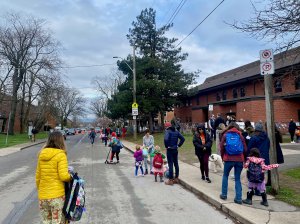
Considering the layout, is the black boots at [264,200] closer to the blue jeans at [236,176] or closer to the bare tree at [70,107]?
the blue jeans at [236,176]

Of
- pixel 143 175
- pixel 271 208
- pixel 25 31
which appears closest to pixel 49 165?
pixel 271 208

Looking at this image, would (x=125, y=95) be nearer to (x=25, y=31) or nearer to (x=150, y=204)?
(x=25, y=31)

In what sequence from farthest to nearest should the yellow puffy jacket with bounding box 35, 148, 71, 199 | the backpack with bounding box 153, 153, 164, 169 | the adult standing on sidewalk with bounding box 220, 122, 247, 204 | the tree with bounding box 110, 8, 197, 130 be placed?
the tree with bounding box 110, 8, 197, 130
the backpack with bounding box 153, 153, 164, 169
the adult standing on sidewalk with bounding box 220, 122, 247, 204
the yellow puffy jacket with bounding box 35, 148, 71, 199

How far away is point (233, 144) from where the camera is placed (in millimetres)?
7422

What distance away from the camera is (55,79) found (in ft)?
152

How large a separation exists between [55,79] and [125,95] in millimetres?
12404

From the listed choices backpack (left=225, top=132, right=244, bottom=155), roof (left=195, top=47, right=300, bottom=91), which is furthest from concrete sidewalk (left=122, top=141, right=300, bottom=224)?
roof (left=195, top=47, right=300, bottom=91)

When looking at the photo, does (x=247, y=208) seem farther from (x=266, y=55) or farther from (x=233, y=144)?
(x=266, y=55)

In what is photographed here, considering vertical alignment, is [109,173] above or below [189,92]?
below

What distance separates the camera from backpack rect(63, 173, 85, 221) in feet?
15.1

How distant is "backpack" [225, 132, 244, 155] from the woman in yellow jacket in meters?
4.01

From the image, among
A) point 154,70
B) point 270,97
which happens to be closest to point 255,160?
point 270,97

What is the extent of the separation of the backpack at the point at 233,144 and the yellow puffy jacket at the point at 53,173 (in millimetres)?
4007

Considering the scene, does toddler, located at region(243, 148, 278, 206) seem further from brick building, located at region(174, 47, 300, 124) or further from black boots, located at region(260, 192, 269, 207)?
brick building, located at region(174, 47, 300, 124)
